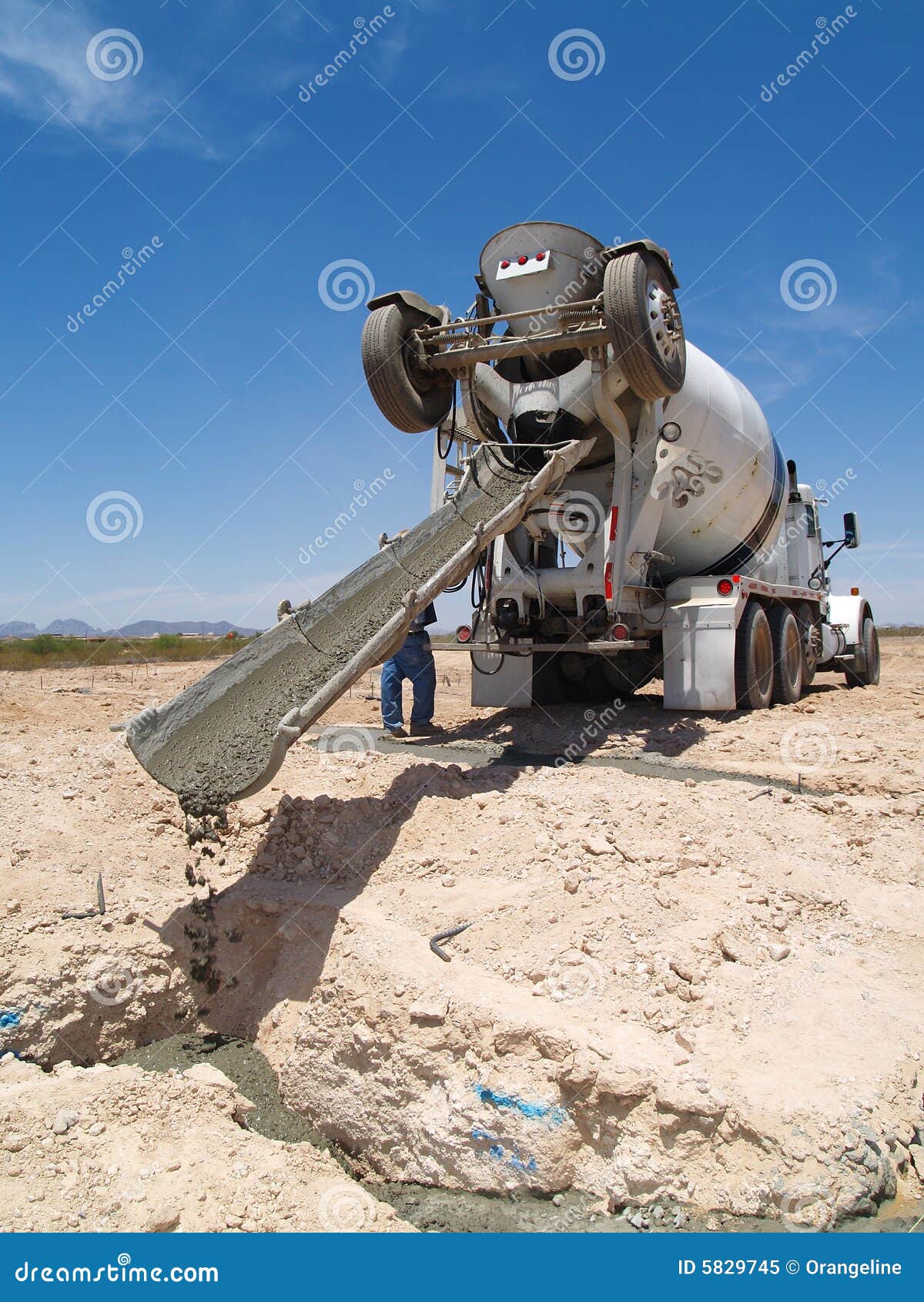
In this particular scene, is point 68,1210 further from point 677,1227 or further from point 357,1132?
point 677,1227

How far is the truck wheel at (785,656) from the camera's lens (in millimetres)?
8945

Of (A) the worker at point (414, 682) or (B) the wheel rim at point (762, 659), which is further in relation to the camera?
(B) the wheel rim at point (762, 659)

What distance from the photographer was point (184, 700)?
15.0 feet

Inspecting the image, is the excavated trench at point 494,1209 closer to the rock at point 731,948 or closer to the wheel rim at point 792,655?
the rock at point 731,948

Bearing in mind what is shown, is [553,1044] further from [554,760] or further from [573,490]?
[573,490]

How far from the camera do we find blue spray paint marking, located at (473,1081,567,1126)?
8.95ft

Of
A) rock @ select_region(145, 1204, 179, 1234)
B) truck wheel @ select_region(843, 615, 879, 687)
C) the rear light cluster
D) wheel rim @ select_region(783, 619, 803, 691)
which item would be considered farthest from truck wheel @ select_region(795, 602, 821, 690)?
rock @ select_region(145, 1204, 179, 1234)

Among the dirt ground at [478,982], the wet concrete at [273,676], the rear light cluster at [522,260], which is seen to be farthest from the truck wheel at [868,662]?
the rear light cluster at [522,260]

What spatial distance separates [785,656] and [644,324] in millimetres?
4274

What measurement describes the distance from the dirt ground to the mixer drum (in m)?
3.11

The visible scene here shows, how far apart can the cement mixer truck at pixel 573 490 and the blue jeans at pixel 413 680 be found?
44 cm

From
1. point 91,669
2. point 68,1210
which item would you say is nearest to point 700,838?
point 68,1210

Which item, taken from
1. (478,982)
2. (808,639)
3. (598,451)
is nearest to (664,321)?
(598,451)

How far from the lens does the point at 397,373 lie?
724 centimetres
